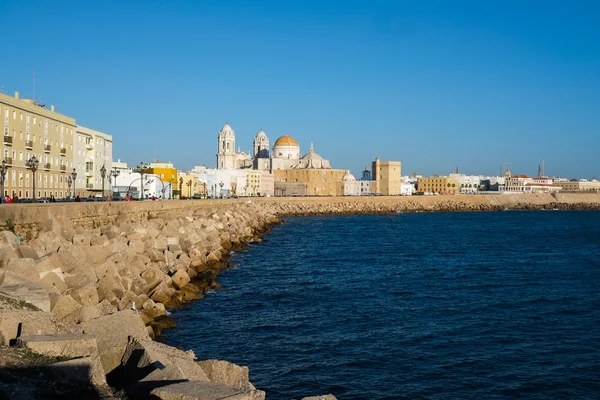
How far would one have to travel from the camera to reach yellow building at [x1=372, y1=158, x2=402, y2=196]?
124125mm

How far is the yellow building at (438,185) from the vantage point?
14862 centimetres

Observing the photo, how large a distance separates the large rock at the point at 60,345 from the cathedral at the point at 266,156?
361 ft

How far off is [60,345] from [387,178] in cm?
11845

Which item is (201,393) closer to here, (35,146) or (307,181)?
(35,146)

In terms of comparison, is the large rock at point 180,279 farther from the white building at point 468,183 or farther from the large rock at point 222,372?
the white building at point 468,183

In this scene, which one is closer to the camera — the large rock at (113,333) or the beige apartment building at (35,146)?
the large rock at (113,333)

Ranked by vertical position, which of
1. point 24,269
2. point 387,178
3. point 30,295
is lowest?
point 30,295

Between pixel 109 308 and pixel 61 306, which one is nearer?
pixel 61 306

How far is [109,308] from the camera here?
11367 millimetres

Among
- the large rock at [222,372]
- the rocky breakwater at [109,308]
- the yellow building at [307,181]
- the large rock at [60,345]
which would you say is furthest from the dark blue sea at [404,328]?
the yellow building at [307,181]

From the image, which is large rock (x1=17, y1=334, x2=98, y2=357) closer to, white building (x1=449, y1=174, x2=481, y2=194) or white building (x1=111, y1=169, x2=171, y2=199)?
white building (x1=111, y1=169, x2=171, y2=199)

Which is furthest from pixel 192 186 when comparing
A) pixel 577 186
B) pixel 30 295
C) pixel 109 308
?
pixel 577 186

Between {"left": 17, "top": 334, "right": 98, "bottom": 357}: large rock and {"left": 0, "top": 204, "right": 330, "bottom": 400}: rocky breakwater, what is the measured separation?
0.04 feet

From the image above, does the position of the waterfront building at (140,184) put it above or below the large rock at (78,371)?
above
